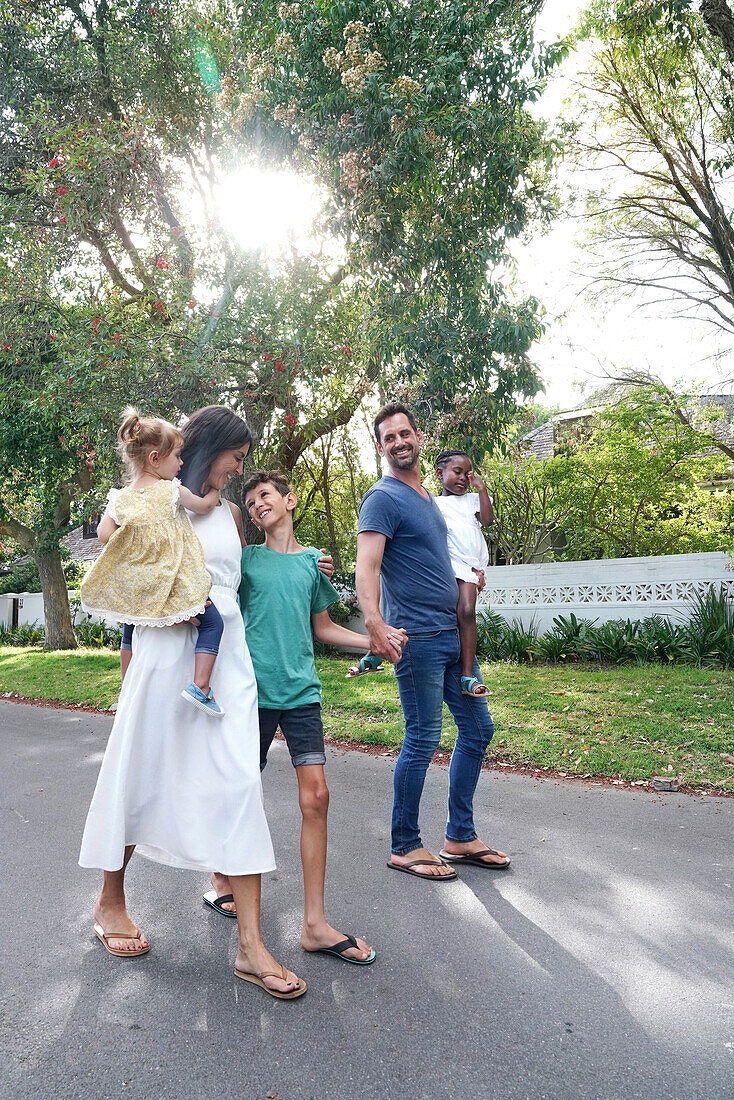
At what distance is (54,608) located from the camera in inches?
799

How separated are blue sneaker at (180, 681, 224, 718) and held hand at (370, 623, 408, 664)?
2.72ft

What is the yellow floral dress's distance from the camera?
3.07 metres

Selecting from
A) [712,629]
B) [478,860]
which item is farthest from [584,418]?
[478,860]

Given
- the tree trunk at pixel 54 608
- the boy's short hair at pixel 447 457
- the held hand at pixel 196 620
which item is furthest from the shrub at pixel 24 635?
the held hand at pixel 196 620

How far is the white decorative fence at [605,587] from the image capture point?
11414 mm

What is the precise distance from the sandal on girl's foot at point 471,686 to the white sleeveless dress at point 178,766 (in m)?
1.35

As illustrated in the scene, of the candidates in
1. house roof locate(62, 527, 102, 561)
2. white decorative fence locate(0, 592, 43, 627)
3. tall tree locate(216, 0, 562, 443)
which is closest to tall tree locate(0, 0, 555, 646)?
tall tree locate(216, 0, 562, 443)

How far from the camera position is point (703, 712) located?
751 centimetres

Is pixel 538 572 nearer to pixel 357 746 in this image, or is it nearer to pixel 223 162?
pixel 357 746

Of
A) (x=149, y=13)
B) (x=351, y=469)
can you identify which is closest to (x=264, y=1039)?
(x=149, y=13)

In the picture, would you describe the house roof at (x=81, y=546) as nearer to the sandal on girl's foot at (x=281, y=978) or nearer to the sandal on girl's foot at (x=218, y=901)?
the sandal on girl's foot at (x=218, y=901)

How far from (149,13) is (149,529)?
490 inches

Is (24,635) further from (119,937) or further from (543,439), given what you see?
(119,937)

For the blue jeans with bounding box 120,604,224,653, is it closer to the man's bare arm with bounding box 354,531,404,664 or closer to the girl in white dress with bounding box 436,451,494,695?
the man's bare arm with bounding box 354,531,404,664
